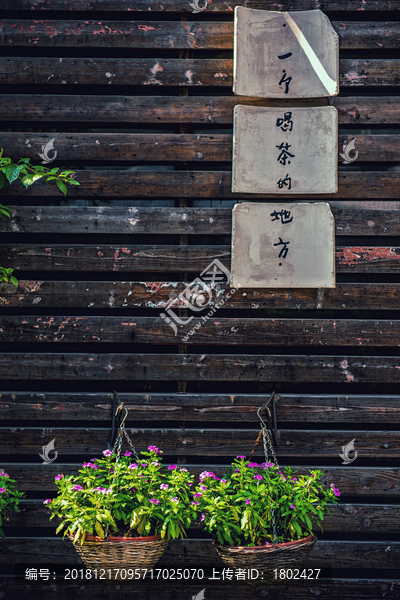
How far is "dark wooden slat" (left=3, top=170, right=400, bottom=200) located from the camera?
12.3ft

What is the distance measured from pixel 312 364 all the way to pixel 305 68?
92.2 inches

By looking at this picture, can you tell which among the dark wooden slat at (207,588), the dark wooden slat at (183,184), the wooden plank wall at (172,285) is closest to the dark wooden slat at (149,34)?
the wooden plank wall at (172,285)

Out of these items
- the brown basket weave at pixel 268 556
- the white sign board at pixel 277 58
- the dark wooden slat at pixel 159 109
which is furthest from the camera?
the dark wooden slat at pixel 159 109

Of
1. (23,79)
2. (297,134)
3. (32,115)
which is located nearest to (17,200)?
(32,115)

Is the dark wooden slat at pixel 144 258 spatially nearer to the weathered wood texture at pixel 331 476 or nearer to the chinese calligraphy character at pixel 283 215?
the chinese calligraphy character at pixel 283 215

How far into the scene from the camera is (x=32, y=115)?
3.81 m

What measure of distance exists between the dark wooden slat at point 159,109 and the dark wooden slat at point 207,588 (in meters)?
3.62

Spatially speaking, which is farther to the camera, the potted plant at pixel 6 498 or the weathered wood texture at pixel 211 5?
the weathered wood texture at pixel 211 5

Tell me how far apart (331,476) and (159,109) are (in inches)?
127

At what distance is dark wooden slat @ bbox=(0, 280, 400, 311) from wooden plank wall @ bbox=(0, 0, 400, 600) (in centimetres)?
1

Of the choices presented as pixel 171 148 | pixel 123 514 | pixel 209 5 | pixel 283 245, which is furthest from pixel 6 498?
pixel 209 5

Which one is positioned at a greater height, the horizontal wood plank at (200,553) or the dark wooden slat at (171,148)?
the dark wooden slat at (171,148)

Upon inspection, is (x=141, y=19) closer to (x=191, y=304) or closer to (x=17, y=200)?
(x=17, y=200)

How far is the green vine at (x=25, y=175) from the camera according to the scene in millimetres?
3355
